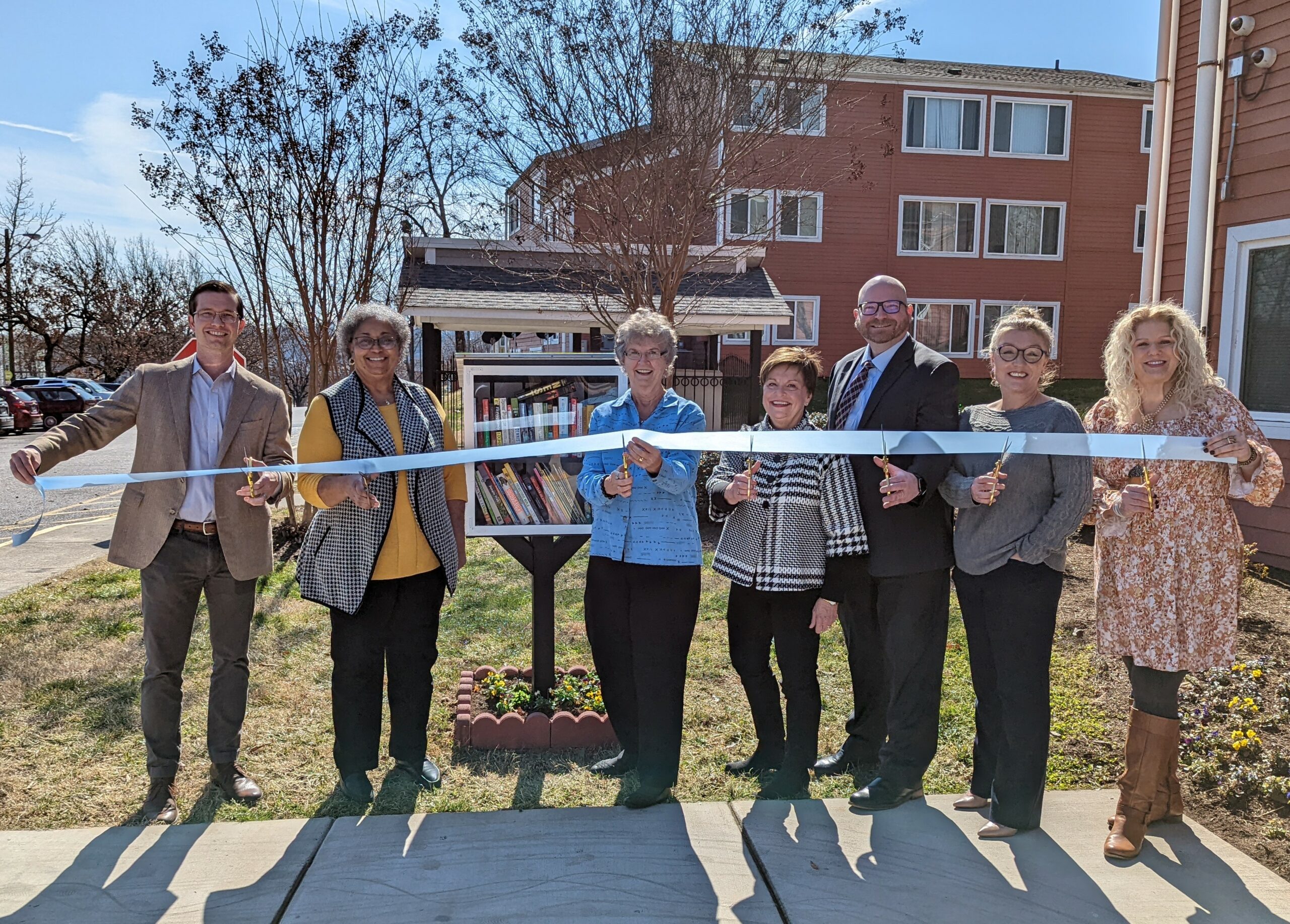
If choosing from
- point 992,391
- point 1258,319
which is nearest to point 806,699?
point 1258,319

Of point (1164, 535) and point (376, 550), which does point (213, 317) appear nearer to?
point (376, 550)

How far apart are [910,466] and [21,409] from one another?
30225mm

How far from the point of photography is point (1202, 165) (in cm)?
791

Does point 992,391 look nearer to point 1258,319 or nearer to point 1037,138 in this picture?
point 1037,138

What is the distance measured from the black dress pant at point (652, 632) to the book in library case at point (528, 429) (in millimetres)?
764

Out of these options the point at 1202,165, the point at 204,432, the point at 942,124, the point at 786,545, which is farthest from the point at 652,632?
the point at 942,124

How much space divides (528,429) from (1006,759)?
102 inches

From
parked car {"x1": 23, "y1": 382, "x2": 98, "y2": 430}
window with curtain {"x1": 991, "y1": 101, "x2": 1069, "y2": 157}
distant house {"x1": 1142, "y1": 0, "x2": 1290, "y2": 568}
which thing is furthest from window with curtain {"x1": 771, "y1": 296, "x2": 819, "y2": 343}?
parked car {"x1": 23, "y1": 382, "x2": 98, "y2": 430}

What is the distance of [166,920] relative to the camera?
2.80m

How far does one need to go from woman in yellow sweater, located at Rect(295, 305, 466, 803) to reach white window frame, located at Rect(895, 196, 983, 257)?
2332 cm

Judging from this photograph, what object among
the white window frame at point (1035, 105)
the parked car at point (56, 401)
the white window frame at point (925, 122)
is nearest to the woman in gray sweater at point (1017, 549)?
the white window frame at point (925, 122)

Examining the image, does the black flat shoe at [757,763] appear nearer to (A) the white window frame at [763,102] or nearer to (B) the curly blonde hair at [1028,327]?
(B) the curly blonde hair at [1028,327]

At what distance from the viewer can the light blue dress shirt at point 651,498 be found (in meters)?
3.51

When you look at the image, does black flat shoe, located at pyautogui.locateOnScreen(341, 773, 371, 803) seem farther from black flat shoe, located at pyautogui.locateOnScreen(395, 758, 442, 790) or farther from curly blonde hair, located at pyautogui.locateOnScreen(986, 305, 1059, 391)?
curly blonde hair, located at pyautogui.locateOnScreen(986, 305, 1059, 391)
